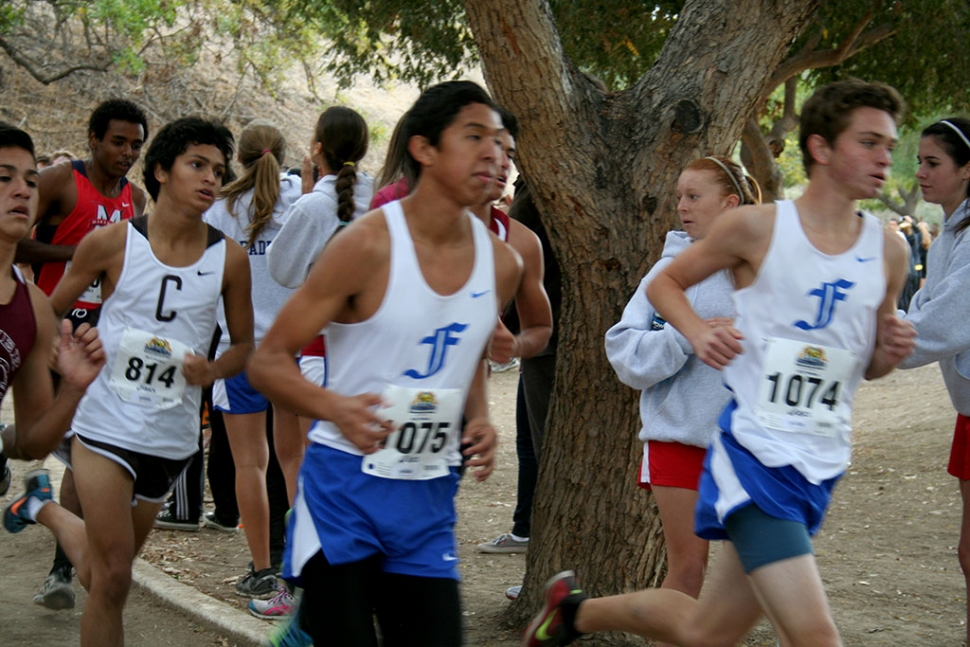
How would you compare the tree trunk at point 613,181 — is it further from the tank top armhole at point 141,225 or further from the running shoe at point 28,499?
the running shoe at point 28,499

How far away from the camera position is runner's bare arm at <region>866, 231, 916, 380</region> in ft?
11.2

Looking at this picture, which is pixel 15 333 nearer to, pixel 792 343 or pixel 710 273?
pixel 710 273

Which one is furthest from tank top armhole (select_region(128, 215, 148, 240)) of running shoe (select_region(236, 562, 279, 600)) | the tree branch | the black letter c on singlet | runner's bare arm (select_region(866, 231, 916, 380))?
the tree branch

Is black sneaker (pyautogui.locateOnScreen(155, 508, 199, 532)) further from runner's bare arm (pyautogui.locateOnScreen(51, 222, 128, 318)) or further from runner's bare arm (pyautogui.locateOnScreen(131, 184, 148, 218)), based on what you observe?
runner's bare arm (pyautogui.locateOnScreen(51, 222, 128, 318))

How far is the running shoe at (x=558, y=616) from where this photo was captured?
4004mm

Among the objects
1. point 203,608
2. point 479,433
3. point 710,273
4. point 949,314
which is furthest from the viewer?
point 203,608

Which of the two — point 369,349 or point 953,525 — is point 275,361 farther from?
point 953,525

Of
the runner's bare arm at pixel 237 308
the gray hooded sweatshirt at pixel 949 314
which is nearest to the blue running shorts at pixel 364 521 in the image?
the runner's bare arm at pixel 237 308

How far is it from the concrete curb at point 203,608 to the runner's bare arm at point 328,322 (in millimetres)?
2395

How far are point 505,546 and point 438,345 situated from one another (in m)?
3.90

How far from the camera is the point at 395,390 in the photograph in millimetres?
3012

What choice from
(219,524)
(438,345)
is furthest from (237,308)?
(219,524)

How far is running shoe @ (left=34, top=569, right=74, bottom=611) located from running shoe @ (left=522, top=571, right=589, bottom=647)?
2.69 meters

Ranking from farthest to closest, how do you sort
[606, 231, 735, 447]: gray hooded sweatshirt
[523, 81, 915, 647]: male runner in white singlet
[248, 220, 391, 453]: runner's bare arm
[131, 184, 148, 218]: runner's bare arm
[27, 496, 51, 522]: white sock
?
1. [131, 184, 148, 218]: runner's bare arm
2. [27, 496, 51, 522]: white sock
3. [606, 231, 735, 447]: gray hooded sweatshirt
4. [523, 81, 915, 647]: male runner in white singlet
5. [248, 220, 391, 453]: runner's bare arm
